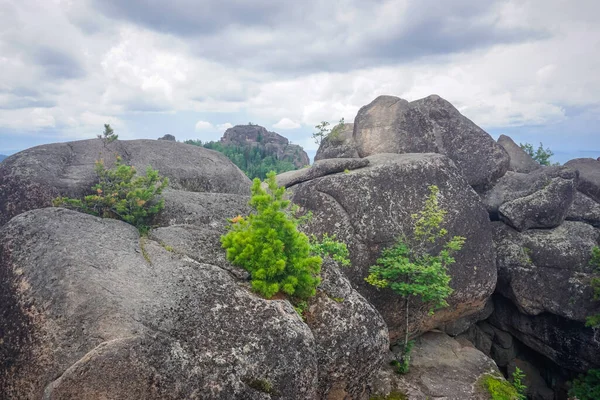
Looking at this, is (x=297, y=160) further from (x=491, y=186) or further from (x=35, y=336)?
(x=35, y=336)

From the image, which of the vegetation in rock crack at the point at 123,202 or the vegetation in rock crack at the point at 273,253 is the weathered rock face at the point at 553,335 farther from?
the vegetation in rock crack at the point at 123,202

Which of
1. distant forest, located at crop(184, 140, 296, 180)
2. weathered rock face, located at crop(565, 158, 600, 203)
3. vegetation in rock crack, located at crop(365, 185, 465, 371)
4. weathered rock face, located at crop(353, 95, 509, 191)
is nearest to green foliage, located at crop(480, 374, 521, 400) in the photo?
vegetation in rock crack, located at crop(365, 185, 465, 371)

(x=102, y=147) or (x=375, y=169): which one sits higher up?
(x=102, y=147)

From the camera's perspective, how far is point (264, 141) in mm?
91750

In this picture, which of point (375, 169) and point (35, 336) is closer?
point (35, 336)

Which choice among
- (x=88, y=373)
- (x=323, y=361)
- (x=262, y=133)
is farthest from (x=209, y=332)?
(x=262, y=133)

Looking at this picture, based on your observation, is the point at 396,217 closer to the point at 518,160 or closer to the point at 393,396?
the point at 393,396

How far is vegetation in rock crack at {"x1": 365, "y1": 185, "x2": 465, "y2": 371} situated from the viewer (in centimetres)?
1343

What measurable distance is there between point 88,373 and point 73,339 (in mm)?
891

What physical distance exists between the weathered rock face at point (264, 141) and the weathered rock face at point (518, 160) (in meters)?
59.4

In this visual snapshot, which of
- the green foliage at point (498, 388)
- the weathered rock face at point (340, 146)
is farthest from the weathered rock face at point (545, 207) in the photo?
the weathered rock face at point (340, 146)

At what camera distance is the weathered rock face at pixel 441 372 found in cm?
1319

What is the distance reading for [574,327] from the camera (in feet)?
61.8

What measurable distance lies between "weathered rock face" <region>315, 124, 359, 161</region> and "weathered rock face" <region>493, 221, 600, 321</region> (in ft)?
33.0
